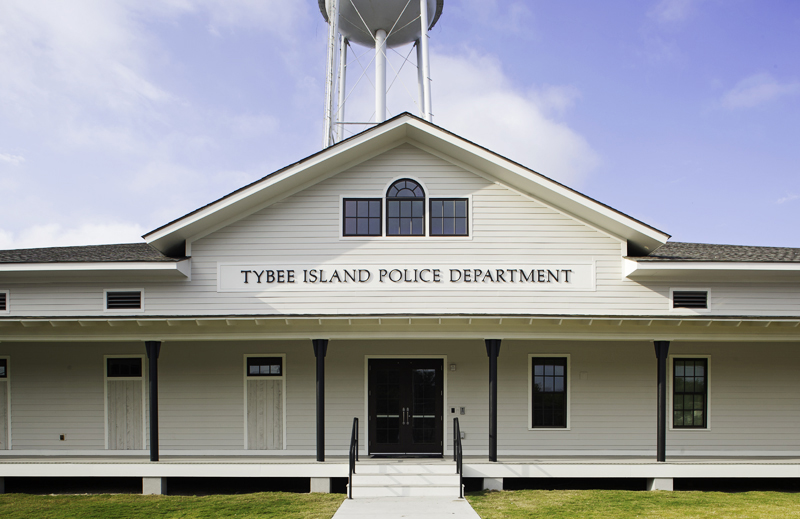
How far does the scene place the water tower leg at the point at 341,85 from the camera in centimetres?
1795

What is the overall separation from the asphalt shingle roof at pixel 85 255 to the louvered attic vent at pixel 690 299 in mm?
10429

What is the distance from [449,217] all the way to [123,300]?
23.5ft

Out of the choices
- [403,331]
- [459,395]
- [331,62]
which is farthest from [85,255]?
[459,395]

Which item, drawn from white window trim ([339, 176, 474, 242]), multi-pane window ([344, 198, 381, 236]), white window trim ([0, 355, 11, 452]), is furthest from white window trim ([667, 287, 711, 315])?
white window trim ([0, 355, 11, 452])

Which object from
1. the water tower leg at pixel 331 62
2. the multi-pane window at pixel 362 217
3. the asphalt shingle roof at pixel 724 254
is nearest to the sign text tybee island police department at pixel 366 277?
the multi-pane window at pixel 362 217

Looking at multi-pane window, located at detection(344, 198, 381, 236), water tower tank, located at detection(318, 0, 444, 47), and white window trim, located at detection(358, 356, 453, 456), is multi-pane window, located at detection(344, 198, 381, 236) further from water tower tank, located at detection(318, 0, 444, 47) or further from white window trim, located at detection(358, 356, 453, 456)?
water tower tank, located at detection(318, 0, 444, 47)

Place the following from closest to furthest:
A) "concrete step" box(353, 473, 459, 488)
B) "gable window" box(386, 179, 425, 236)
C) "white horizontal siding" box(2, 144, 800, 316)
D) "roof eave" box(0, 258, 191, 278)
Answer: "concrete step" box(353, 473, 459, 488), "roof eave" box(0, 258, 191, 278), "white horizontal siding" box(2, 144, 800, 316), "gable window" box(386, 179, 425, 236)

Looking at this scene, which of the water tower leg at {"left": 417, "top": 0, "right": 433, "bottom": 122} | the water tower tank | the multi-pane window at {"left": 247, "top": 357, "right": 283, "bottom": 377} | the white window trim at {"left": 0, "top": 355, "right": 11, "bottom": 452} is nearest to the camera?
the white window trim at {"left": 0, "top": 355, "right": 11, "bottom": 452}

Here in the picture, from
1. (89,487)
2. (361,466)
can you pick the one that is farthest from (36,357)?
(361,466)

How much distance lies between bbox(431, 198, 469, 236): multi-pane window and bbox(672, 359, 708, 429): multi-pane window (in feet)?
18.7

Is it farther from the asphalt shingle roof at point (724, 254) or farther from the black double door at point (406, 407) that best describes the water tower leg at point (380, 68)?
the asphalt shingle roof at point (724, 254)

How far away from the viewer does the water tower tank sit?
1852cm

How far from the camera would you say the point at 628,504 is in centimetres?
1026

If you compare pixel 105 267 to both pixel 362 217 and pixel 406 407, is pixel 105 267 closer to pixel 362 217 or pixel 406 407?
pixel 362 217
